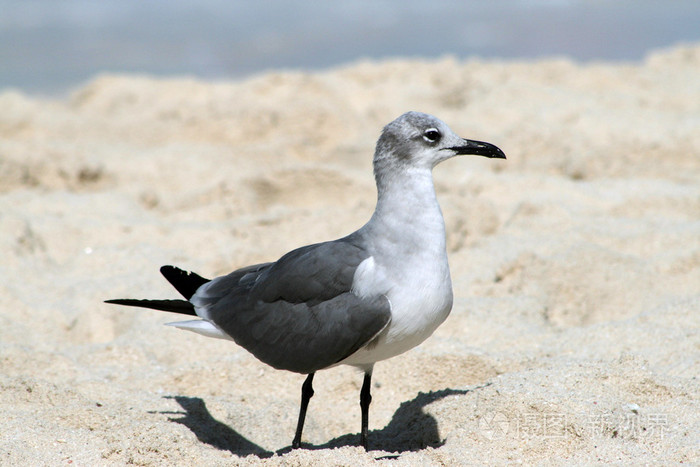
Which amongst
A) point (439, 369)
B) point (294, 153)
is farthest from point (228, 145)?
point (439, 369)

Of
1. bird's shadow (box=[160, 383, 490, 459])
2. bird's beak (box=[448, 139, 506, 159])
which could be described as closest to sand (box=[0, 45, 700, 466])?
bird's shadow (box=[160, 383, 490, 459])

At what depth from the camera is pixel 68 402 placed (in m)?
3.08

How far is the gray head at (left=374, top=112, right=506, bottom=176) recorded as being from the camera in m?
3.02

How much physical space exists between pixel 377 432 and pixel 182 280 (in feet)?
3.57

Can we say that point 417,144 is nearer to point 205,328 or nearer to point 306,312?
point 306,312

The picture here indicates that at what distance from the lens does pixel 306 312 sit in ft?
9.68

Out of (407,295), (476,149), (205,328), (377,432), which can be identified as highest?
(476,149)

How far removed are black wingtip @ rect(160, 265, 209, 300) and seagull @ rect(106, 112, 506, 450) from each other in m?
0.26

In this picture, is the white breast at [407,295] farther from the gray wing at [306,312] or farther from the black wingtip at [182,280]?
the black wingtip at [182,280]

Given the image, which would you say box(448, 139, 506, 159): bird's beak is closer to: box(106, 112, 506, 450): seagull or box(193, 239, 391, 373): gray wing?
box(106, 112, 506, 450): seagull

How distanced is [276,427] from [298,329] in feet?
1.90

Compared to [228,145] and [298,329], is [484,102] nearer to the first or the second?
[228,145]

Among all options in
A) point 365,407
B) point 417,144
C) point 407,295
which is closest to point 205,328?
point 365,407

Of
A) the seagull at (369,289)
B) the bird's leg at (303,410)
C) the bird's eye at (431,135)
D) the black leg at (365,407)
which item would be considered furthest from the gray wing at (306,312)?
the bird's eye at (431,135)
